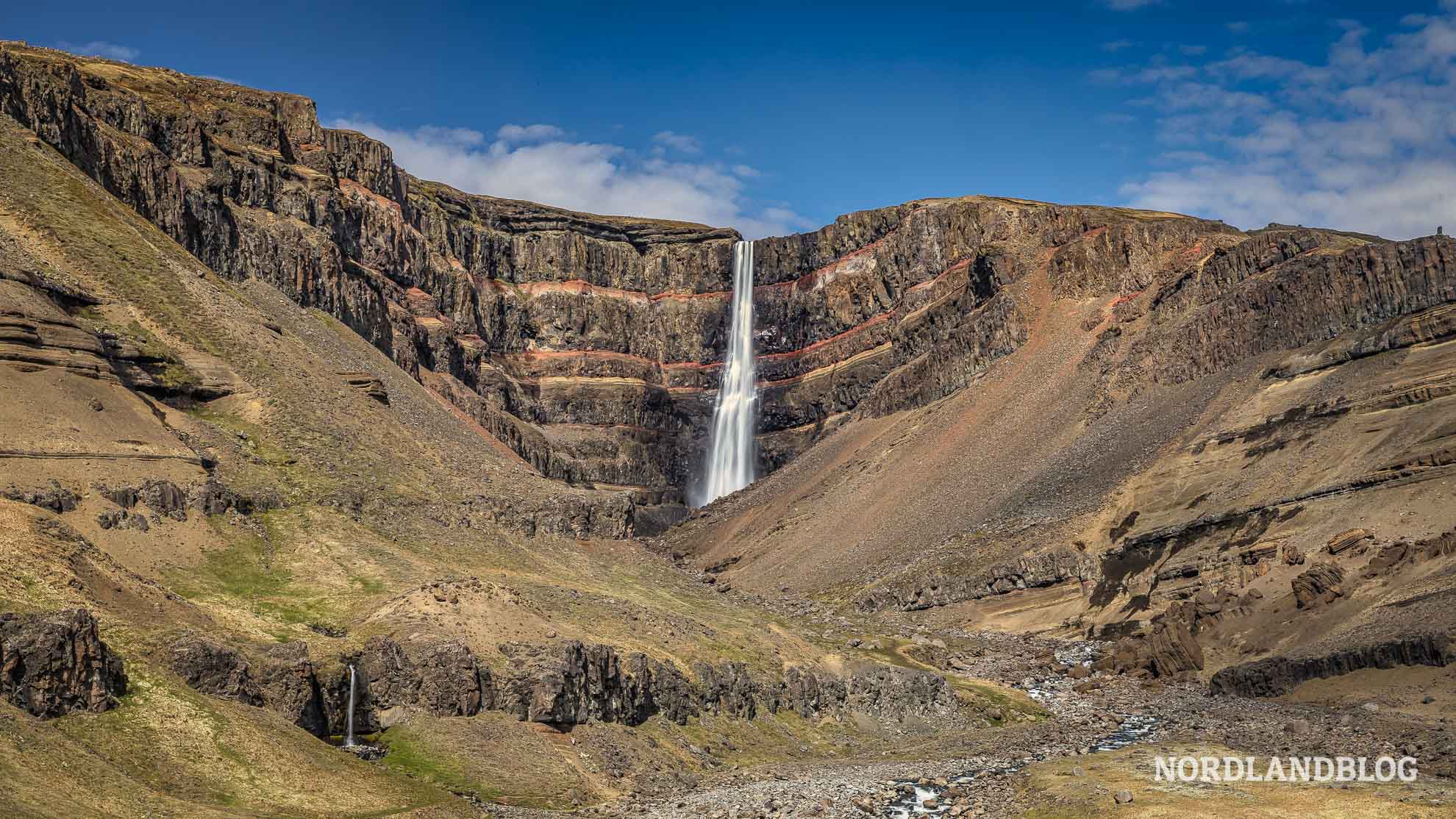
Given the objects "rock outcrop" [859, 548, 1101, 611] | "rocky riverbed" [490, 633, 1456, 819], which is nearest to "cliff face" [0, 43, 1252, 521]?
"rock outcrop" [859, 548, 1101, 611]

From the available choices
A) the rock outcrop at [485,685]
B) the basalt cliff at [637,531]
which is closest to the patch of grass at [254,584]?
the basalt cliff at [637,531]

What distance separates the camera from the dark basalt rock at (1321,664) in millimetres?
55281

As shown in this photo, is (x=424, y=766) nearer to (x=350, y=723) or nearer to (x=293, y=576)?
(x=350, y=723)

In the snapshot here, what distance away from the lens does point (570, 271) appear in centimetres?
18325

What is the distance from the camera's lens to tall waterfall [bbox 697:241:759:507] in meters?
169

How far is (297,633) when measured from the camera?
49469mm

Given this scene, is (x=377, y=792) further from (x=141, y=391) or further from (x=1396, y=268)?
(x=1396, y=268)

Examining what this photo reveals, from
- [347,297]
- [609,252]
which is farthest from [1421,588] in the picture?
[609,252]

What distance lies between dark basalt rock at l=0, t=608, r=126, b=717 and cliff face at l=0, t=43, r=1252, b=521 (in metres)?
55.7

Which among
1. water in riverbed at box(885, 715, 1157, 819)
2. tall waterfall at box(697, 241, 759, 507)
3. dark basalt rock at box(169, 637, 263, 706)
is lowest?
water in riverbed at box(885, 715, 1157, 819)

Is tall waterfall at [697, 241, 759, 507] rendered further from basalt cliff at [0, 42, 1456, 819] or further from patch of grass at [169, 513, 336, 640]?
patch of grass at [169, 513, 336, 640]

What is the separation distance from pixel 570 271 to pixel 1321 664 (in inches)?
5405

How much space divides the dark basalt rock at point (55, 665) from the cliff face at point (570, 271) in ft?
183

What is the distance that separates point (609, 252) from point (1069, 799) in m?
152
